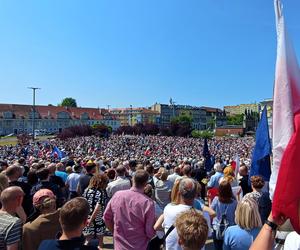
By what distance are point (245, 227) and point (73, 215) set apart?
5.87 ft

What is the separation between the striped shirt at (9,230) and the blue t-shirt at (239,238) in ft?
7.20

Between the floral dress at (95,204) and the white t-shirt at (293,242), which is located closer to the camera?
the white t-shirt at (293,242)

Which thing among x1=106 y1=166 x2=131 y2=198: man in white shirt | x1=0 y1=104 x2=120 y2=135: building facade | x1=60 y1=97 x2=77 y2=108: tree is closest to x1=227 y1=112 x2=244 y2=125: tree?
x1=0 y1=104 x2=120 y2=135: building facade

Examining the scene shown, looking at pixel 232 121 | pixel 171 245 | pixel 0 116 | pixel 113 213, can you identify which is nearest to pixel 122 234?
pixel 113 213

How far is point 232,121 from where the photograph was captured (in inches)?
6816

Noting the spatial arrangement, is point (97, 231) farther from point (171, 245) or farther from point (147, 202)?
point (171, 245)

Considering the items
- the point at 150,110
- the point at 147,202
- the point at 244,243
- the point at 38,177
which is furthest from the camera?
the point at 150,110

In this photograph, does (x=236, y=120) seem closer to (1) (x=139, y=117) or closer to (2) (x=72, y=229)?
(1) (x=139, y=117)

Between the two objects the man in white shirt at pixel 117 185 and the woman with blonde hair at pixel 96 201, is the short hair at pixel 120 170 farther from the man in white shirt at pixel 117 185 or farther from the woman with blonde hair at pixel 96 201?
the woman with blonde hair at pixel 96 201

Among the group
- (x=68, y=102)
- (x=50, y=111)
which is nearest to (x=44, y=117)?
(x=50, y=111)

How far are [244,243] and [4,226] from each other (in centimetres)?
249

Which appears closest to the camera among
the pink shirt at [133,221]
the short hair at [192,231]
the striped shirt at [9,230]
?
the short hair at [192,231]

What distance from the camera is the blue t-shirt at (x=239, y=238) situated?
3.70 meters

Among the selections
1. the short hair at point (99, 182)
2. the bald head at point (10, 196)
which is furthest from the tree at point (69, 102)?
the bald head at point (10, 196)
